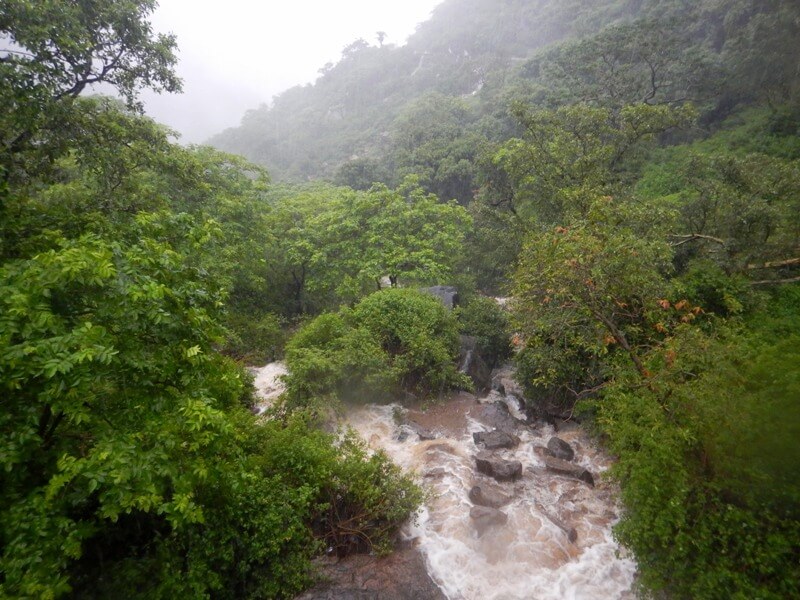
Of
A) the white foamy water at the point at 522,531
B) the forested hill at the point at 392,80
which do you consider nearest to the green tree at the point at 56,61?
the white foamy water at the point at 522,531

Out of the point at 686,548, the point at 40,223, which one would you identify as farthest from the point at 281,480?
the point at 686,548

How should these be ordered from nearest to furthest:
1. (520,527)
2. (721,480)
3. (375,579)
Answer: (721,480), (375,579), (520,527)

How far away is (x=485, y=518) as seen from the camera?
9.73m

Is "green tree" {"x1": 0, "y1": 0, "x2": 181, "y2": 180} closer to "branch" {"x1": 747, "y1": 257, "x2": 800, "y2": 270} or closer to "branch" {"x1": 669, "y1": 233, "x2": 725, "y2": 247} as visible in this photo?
"branch" {"x1": 669, "y1": 233, "x2": 725, "y2": 247}

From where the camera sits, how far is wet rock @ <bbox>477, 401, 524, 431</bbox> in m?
14.0

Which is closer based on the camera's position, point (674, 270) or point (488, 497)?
point (488, 497)

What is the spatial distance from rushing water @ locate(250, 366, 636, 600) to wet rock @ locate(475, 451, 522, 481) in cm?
21

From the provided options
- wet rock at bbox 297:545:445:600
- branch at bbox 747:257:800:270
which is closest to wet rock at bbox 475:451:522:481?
wet rock at bbox 297:545:445:600

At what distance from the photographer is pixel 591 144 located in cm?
1917

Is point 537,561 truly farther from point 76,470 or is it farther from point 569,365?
point 76,470

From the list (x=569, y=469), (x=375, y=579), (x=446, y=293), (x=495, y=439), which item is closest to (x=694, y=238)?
(x=569, y=469)

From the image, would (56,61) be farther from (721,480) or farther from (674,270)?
(674,270)

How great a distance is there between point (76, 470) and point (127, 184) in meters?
7.58

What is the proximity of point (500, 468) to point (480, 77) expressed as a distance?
75.2 m
